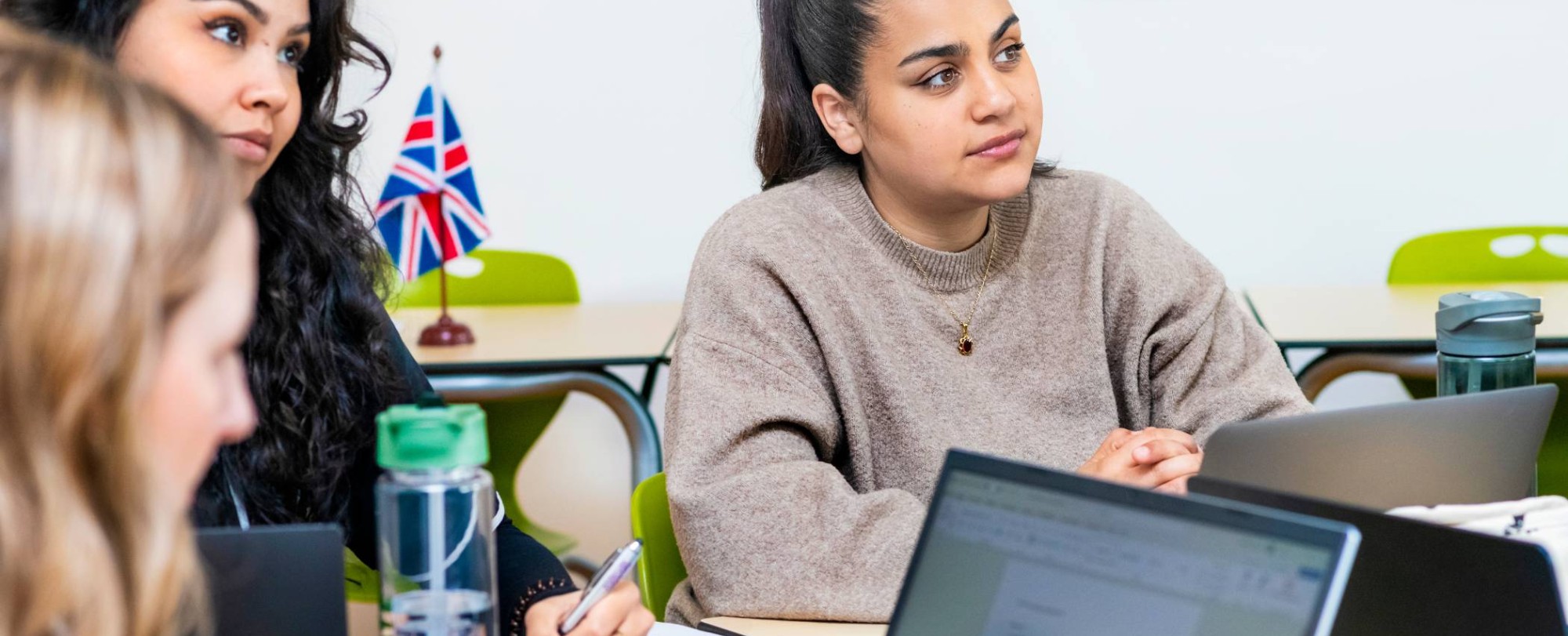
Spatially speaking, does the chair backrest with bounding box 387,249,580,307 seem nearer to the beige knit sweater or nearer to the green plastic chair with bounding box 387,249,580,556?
the green plastic chair with bounding box 387,249,580,556

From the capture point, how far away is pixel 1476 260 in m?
3.07

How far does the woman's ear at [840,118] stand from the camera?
163 centimetres

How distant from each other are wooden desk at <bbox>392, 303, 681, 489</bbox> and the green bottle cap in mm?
1646

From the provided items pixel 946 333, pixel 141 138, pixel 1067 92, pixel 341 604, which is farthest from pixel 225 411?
pixel 1067 92

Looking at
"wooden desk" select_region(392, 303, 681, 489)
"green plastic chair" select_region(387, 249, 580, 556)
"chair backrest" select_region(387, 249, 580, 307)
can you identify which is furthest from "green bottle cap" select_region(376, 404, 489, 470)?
"chair backrest" select_region(387, 249, 580, 307)

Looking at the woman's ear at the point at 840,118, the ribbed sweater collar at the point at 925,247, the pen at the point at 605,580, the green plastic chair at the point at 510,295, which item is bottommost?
the green plastic chair at the point at 510,295

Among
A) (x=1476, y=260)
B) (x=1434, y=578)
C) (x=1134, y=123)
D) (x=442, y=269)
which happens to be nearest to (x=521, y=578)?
(x=1434, y=578)

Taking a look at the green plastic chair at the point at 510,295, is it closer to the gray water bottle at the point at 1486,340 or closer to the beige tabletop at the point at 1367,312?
the beige tabletop at the point at 1367,312

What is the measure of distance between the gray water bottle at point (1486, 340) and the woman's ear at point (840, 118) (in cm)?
66

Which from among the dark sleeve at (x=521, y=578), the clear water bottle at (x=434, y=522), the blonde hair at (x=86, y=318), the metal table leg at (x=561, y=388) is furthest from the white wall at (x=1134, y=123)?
the blonde hair at (x=86, y=318)

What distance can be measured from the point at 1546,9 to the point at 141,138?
13.4 ft

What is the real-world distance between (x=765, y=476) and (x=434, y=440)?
0.58 metres

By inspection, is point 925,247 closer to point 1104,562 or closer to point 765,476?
point 765,476

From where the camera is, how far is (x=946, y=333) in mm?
1562
